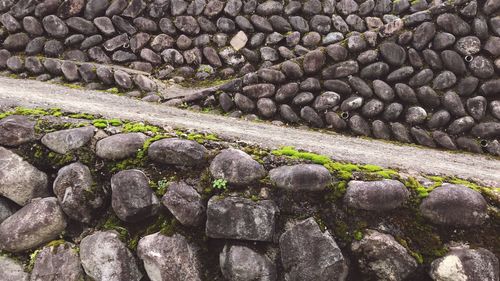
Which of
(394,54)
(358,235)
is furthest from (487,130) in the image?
(358,235)

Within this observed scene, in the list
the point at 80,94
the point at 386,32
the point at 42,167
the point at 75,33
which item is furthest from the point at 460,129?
the point at 75,33

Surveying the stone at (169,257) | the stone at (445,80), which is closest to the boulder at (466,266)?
the stone at (169,257)

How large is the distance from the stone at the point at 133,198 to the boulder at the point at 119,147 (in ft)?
0.82

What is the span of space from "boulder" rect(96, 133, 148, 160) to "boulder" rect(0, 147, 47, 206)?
2.27ft

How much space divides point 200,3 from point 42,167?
6.47m

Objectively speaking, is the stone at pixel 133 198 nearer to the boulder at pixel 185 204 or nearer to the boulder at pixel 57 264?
the boulder at pixel 185 204

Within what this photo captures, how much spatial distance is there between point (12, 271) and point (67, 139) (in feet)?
4.44

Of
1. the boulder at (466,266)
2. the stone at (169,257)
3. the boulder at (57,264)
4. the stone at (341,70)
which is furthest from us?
the stone at (341,70)

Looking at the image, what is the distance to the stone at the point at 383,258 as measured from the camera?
10.2ft

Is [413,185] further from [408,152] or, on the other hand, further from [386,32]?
[386,32]

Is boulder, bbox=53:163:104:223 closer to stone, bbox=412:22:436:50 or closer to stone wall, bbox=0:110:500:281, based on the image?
stone wall, bbox=0:110:500:281

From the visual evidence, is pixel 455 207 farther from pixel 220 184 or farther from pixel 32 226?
pixel 32 226

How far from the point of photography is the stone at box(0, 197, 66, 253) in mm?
3701

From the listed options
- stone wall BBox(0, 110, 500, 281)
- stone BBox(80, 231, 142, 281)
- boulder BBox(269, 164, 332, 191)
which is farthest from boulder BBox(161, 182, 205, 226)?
boulder BBox(269, 164, 332, 191)
